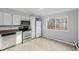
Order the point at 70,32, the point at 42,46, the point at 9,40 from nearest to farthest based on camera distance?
the point at 70,32, the point at 42,46, the point at 9,40

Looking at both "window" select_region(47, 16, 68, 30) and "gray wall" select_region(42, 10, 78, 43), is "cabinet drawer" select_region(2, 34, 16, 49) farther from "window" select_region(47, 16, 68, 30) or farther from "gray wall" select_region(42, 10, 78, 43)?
"window" select_region(47, 16, 68, 30)

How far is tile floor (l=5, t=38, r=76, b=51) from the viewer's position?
3.85ft

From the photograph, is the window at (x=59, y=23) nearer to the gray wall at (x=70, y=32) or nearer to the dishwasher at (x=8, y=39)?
the gray wall at (x=70, y=32)

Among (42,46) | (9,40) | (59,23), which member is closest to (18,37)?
(9,40)

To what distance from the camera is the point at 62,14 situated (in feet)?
3.78

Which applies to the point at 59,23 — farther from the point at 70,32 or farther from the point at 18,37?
the point at 18,37

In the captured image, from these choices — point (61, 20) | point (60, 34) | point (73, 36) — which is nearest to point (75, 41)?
point (73, 36)

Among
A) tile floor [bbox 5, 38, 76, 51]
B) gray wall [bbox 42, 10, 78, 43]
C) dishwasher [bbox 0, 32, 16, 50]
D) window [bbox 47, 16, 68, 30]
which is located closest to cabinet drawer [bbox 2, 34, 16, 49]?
dishwasher [bbox 0, 32, 16, 50]

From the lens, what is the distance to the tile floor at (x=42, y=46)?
46.3 inches

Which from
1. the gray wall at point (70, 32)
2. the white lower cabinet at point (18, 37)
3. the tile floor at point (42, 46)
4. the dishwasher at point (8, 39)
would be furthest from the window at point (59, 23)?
the dishwasher at point (8, 39)

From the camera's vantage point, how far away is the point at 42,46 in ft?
4.26
